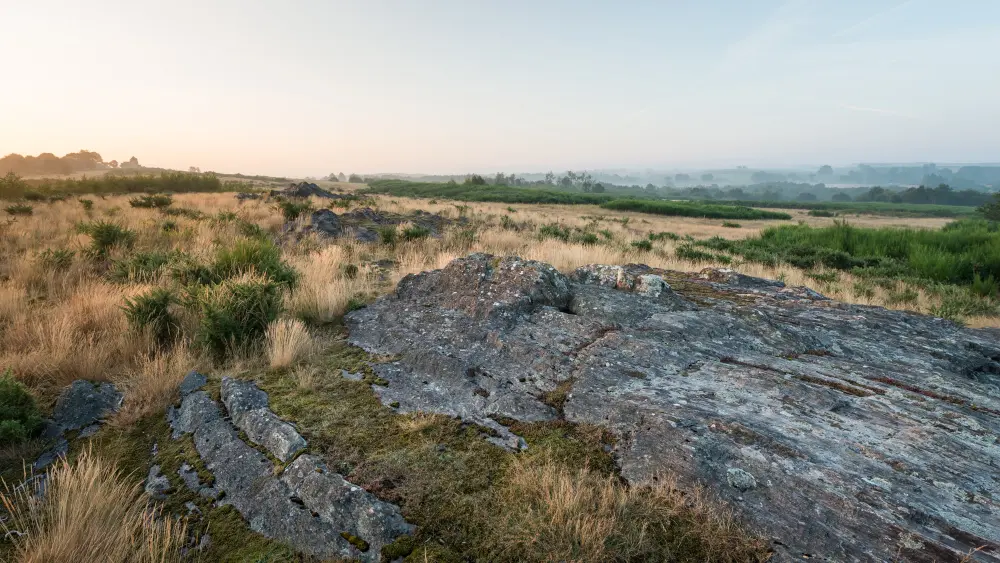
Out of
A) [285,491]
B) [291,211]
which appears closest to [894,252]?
[285,491]

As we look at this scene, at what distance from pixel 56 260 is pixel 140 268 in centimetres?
283

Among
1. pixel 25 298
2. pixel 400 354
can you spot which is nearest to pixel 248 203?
pixel 25 298

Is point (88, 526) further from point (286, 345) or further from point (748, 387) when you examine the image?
point (748, 387)

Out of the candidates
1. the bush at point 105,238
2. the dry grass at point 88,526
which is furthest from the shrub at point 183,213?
the dry grass at point 88,526

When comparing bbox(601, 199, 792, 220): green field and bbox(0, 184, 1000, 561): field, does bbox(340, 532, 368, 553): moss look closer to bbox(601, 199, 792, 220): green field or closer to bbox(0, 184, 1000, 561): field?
bbox(0, 184, 1000, 561): field

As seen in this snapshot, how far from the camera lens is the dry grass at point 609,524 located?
2059mm

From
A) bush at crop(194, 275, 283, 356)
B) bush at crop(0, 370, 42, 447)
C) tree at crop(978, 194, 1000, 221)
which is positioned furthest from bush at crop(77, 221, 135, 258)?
tree at crop(978, 194, 1000, 221)

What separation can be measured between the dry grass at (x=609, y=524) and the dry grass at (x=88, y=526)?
1.71 metres

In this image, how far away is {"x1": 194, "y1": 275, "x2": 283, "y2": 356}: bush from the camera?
4754 mm

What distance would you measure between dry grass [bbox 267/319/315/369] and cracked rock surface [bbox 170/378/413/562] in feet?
3.00

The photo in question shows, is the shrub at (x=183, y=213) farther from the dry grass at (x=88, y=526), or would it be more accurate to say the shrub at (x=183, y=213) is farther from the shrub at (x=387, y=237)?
the dry grass at (x=88, y=526)

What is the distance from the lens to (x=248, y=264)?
280 inches

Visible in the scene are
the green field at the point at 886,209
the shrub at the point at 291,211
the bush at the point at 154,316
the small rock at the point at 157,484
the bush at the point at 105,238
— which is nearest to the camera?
the small rock at the point at 157,484

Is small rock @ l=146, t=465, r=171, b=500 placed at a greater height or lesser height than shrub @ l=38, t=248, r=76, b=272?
lesser
